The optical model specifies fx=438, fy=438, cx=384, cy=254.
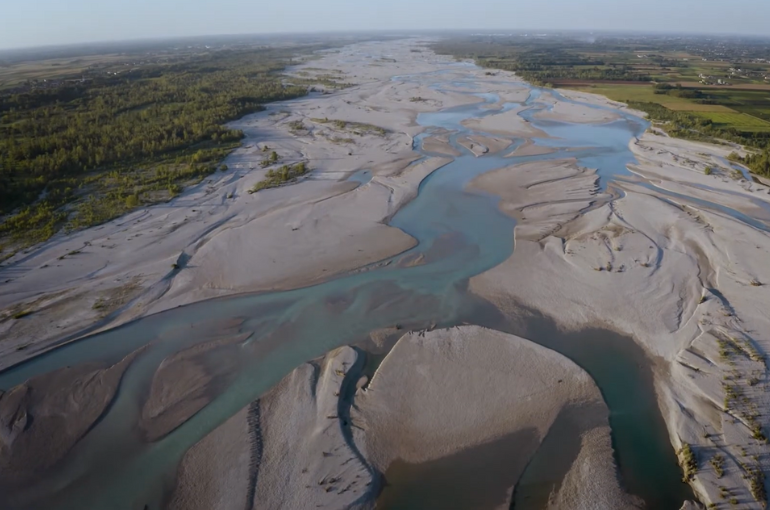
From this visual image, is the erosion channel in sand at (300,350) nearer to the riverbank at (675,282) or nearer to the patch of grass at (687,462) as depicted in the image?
the patch of grass at (687,462)

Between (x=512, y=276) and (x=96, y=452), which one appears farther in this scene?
(x=512, y=276)

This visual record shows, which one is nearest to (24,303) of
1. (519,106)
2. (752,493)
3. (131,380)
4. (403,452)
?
(131,380)

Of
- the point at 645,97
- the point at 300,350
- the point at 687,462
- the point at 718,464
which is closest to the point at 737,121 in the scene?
the point at 645,97

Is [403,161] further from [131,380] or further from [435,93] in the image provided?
[435,93]

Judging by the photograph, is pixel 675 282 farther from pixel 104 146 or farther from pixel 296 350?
pixel 104 146

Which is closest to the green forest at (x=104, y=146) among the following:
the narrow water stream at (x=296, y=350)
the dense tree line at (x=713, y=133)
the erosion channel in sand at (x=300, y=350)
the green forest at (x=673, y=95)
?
the narrow water stream at (x=296, y=350)

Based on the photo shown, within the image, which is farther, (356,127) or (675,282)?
(356,127)
